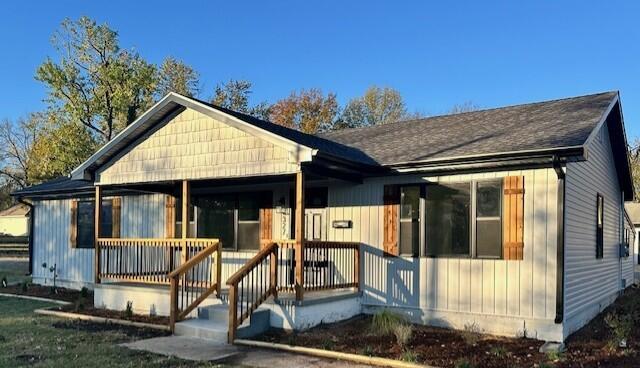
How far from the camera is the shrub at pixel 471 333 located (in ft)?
28.0

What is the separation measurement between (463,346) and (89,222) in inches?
446

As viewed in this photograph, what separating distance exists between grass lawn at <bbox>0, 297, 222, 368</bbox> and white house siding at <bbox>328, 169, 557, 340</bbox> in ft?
13.6

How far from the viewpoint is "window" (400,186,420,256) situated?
33.6 feet

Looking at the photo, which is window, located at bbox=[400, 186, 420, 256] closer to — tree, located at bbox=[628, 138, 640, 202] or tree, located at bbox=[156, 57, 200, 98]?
tree, located at bbox=[156, 57, 200, 98]

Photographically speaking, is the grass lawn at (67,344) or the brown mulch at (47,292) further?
the brown mulch at (47,292)

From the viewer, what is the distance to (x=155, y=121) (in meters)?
11.2

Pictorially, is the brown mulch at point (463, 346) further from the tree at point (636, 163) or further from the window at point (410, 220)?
the tree at point (636, 163)

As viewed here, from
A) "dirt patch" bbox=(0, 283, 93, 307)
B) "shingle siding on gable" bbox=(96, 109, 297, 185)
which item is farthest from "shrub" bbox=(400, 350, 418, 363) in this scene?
"dirt patch" bbox=(0, 283, 93, 307)

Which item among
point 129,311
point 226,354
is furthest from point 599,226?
point 129,311

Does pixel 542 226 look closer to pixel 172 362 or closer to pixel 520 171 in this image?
pixel 520 171

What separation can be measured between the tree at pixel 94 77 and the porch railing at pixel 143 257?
2043 cm

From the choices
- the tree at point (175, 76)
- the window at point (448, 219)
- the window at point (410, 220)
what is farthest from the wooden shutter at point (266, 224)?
the tree at point (175, 76)

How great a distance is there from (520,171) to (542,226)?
0.96m

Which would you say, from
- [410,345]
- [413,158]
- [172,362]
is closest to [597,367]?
[410,345]
